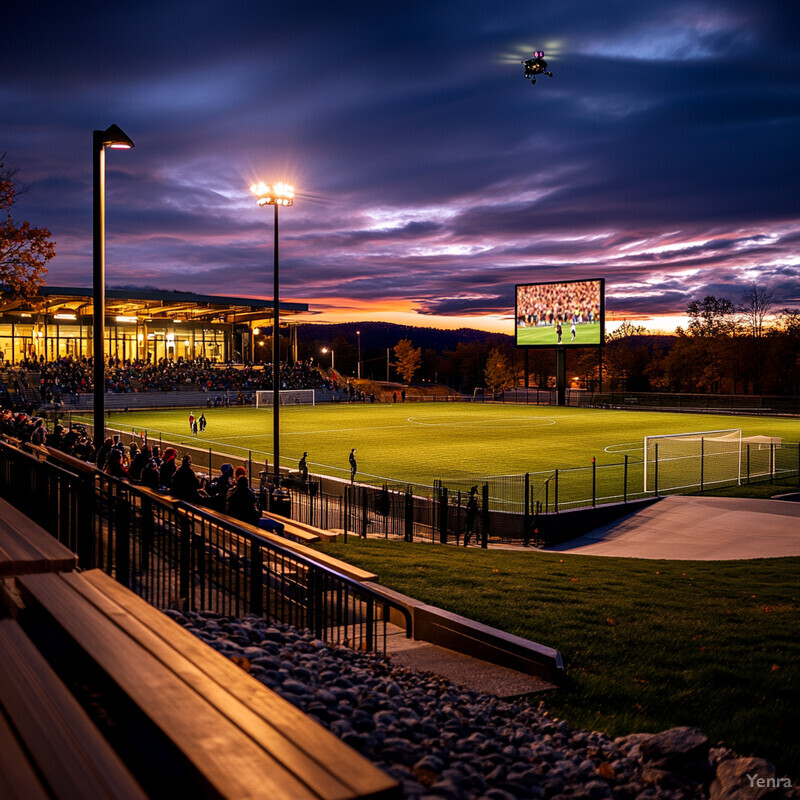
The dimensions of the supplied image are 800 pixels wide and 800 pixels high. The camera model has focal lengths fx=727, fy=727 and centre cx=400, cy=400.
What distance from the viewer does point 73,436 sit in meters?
21.6

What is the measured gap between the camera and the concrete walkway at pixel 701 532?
16.3m

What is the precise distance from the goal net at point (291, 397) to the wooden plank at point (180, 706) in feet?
238

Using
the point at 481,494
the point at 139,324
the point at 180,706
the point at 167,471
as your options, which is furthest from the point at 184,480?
the point at 139,324

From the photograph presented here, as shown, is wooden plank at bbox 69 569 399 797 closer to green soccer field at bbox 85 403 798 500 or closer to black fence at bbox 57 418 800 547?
black fence at bbox 57 418 800 547

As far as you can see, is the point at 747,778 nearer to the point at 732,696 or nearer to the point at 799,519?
the point at 732,696

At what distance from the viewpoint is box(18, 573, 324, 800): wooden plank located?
7.55 feet

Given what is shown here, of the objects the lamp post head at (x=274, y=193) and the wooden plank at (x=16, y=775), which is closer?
the wooden plank at (x=16, y=775)

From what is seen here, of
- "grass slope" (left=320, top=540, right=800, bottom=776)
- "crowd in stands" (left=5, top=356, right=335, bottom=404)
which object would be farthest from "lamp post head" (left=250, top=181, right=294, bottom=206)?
"crowd in stands" (left=5, top=356, right=335, bottom=404)

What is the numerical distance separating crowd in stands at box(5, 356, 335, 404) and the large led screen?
25.9 meters

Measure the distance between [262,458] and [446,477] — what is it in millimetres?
9206

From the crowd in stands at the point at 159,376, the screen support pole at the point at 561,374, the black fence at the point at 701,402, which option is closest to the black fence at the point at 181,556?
the crowd in stands at the point at 159,376

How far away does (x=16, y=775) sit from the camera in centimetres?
229

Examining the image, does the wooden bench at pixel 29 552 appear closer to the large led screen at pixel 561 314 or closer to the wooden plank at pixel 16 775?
the wooden plank at pixel 16 775

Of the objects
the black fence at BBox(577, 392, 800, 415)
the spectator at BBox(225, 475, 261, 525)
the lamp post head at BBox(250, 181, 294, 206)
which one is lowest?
the black fence at BBox(577, 392, 800, 415)
